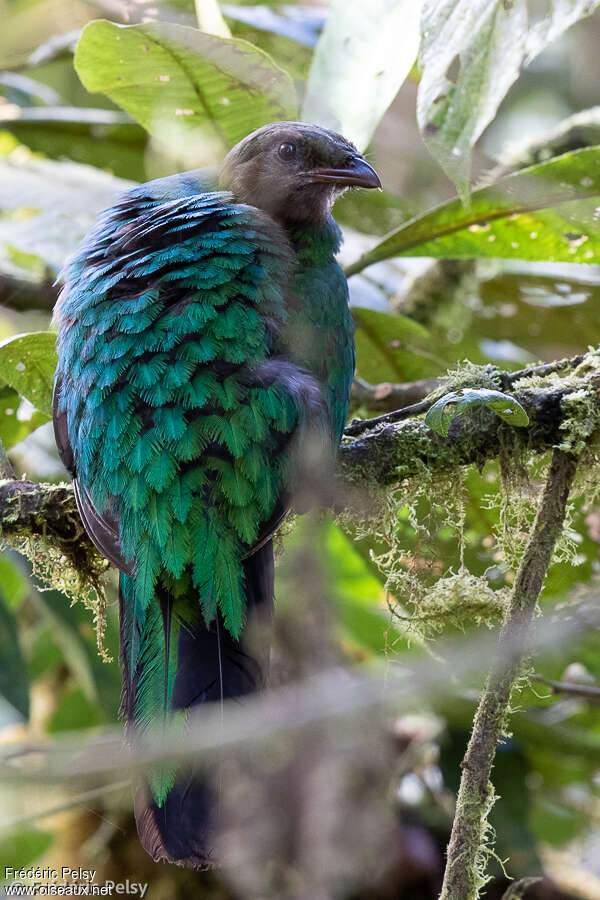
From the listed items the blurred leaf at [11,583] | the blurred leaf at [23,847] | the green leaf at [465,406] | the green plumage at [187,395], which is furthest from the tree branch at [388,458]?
the blurred leaf at [11,583]

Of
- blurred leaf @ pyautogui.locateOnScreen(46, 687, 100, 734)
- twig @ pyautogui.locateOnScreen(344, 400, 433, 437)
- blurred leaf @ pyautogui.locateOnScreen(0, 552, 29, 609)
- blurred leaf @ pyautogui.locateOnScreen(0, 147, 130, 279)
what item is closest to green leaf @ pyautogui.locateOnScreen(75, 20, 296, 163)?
blurred leaf @ pyautogui.locateOnScreen(0, 147, 130, 279)

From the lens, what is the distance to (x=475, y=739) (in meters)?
2.13

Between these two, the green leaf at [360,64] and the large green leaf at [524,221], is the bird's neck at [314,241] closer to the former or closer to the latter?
the large green leaf at [524,221]

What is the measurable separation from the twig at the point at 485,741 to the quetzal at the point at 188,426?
1.73ft

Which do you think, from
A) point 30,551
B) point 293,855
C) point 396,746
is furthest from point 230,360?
point 396,746

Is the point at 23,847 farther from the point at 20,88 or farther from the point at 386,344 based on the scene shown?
the point at 20,88

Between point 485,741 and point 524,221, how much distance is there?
197 centimetres

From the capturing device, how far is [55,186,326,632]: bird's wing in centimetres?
235

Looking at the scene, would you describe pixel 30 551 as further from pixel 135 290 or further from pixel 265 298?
pixel 265 298

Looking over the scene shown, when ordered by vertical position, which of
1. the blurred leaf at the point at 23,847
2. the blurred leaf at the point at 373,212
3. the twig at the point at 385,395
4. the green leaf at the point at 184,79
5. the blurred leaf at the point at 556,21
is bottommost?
the blurred leaf at the point at 23,847

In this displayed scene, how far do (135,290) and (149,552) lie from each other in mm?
756

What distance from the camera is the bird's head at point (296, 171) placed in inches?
128

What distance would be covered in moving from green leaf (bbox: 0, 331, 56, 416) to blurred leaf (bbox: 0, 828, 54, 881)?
160 centimetres

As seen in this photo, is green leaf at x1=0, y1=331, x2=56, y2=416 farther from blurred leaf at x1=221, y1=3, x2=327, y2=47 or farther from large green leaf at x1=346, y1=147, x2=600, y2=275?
blurred leaf at x1=221, y1=3, x2=327, y2=47
